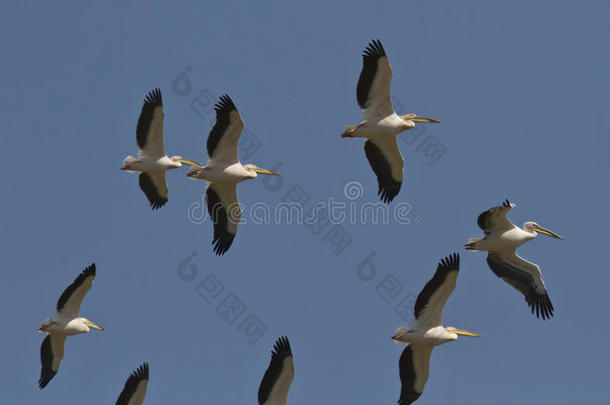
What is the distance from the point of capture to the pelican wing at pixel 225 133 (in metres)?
24.2

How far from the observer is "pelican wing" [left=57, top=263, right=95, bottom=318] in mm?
25156

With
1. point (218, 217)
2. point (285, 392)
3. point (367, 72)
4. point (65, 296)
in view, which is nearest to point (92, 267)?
A: point (65, 296)

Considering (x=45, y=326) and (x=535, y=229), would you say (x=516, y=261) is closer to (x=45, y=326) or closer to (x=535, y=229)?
(x=535, y=229)

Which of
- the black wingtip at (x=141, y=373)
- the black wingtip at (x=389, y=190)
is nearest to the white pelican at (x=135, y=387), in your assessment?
the black wingtip at (x=141, y=373)

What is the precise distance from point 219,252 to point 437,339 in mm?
4870

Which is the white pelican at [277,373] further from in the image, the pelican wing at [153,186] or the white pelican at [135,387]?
the pelican wing at [153,186]

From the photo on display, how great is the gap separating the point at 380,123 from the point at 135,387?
6785 millimetres

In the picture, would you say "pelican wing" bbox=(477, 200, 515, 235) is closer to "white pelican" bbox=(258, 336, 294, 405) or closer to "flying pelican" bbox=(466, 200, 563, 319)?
"flying pelican" bbox=(466, 200, 563, 319)

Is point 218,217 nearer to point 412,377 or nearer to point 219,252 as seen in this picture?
point 219,252

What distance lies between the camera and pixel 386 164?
2534 centimetres

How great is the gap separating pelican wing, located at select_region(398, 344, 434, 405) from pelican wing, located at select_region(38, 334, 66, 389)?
728 centimetres

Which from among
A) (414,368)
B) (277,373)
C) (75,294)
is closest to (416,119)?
(414,368)

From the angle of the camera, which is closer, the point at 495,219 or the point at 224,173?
the point at 495,219

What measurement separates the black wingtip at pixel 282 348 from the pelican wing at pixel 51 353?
594 cm
